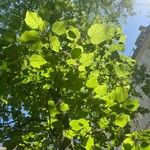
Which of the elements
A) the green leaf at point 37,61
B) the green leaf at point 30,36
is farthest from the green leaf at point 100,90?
the green leaf at point 30,36

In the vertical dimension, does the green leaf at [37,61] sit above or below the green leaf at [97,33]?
above

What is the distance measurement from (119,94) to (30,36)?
509mm

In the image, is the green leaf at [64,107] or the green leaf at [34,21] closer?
the green leaf at [34,21]

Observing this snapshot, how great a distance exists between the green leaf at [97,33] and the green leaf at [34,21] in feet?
0.75

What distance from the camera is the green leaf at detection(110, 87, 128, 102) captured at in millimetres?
1731

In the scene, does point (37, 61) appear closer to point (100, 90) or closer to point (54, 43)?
point (54, 43)

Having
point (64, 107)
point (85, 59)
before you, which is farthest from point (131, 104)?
point (64, 107)

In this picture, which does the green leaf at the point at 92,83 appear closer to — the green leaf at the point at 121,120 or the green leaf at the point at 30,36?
the green leaf at the point at 121,120

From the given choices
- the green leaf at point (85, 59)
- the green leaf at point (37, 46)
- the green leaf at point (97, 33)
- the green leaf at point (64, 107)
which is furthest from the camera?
the green leaf at point (64, 107)

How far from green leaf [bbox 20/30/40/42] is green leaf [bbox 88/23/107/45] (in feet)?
0.85

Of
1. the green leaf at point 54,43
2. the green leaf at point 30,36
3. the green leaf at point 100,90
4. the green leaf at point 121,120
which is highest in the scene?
the green leaf at point 30,36

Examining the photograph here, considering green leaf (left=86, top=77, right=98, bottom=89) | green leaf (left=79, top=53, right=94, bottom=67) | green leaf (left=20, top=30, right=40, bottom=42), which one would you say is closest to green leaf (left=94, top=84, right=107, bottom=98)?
green leaf (left=86, top=77, right=98, bottom=89)

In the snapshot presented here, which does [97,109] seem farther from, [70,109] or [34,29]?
[34,29]

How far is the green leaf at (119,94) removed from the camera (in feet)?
5.68
